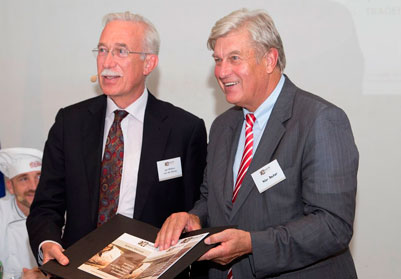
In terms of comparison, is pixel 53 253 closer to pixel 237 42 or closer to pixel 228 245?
pixel 228 245

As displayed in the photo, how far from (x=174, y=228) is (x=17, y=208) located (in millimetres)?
2157

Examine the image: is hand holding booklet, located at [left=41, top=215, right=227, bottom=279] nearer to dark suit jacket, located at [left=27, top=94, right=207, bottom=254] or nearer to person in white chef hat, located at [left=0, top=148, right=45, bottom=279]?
dark suit jacket, located at [left=27, top=94, right=207, bottom=254]

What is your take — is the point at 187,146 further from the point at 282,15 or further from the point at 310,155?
the point at 282,15

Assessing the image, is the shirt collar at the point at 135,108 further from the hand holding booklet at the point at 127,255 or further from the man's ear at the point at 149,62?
the hand holding booklet at the point at 127,255

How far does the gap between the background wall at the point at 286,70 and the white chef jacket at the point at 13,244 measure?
680mm

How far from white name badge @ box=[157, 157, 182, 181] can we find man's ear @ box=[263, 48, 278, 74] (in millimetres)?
747

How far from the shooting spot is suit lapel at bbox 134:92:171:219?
269 cm

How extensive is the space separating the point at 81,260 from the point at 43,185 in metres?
0.79

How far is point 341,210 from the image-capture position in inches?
81.7

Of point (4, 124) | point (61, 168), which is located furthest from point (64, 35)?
point (61, 168)

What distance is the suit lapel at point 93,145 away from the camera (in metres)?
2.67

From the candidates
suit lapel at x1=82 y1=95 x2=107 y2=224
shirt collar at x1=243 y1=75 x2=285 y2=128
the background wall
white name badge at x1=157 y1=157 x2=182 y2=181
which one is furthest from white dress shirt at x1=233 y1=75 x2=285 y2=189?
the background wall

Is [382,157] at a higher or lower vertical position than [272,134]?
lower

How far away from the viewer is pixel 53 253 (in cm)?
217
